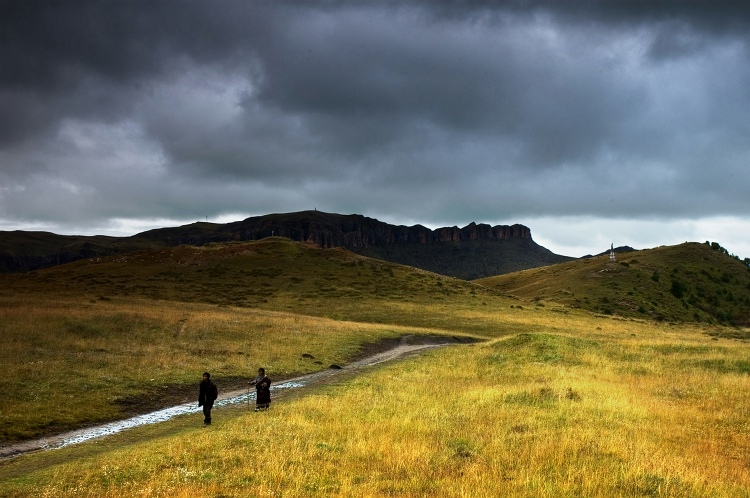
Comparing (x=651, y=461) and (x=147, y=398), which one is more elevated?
(x=651, y=461)

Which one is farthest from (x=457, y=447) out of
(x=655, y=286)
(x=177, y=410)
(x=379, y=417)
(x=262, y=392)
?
(x=655, y=286)

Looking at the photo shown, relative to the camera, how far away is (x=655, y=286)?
119m

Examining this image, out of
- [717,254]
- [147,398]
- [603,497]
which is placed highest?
[717,254]

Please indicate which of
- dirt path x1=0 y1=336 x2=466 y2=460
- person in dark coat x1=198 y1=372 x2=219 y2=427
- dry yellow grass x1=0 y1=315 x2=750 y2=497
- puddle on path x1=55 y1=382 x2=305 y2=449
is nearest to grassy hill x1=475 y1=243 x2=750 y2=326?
dirt path x1=0 y1=336 x2=466 y2=460

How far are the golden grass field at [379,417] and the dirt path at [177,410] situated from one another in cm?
100

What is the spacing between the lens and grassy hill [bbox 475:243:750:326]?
105812mm

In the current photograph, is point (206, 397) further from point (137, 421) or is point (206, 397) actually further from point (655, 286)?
point (655, 286)

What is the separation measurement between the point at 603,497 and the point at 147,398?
22362 mm

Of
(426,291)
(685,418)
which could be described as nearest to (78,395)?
(685,418)

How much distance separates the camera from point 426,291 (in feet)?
319

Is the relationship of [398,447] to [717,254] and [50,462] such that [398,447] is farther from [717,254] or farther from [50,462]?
[717,254]

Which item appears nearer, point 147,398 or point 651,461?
point 651,461

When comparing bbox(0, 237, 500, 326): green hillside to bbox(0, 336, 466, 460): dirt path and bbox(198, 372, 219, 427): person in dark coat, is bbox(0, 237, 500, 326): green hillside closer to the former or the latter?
bbox(0, 336, 466, 460): dirt path

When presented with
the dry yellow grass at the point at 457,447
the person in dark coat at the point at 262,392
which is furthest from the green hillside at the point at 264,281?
the person in dark coat at the point at 262,392
